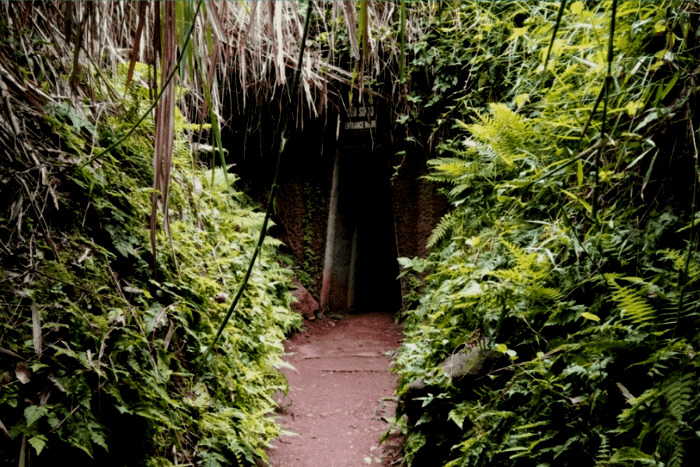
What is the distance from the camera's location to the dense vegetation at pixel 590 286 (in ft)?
5.41

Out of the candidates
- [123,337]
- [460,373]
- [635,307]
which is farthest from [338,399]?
[635,307]

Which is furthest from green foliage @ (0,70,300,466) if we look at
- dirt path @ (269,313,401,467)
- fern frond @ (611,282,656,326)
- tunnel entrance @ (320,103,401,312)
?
tunnel entrance @ (320,103,401,312)

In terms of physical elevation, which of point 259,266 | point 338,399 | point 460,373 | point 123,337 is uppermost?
point 259,266

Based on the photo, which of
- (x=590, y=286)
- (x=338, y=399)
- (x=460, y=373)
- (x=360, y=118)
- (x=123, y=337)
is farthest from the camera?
(x=360, y=118)

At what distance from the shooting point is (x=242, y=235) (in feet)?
13.1

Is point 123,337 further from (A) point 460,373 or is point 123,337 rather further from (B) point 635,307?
(B) point 635,307

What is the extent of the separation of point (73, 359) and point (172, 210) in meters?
1.47

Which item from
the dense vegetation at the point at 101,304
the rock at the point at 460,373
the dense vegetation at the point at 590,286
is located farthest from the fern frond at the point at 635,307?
the dense vegetation at the point at 101,304

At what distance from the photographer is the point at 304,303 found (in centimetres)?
628

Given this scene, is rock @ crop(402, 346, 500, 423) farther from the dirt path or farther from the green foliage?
the green foliage

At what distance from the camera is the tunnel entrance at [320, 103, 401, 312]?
662 cm

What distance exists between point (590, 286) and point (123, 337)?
7.38 ft

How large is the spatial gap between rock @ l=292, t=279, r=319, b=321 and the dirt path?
0.50ft

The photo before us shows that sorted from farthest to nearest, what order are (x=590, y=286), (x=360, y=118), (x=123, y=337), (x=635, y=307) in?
(x=360, y=118), (x=590, y=286), (x=123, y=337), (x=635, y=307)
